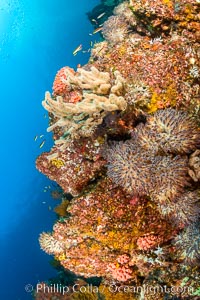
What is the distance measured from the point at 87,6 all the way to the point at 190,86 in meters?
48.6

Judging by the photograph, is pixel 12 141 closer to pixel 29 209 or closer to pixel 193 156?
pixel 29 209

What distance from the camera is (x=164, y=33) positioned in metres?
5.45

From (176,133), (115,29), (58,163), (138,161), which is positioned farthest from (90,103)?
(115,29)

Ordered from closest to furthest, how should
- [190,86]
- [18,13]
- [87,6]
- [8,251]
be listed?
[190,86] < [8,251] < [87,6] < [18,13]

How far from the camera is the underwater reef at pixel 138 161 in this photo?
4.24 metres

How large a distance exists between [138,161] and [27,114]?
6027 cm

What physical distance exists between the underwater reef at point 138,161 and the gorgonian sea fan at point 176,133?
0.01 m

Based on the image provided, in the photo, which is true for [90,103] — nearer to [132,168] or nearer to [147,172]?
[132,168]

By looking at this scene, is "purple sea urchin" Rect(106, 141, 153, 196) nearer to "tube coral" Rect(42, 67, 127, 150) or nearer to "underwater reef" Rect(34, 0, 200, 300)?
"underwater reef" Rect(34, 0, 200, 300)

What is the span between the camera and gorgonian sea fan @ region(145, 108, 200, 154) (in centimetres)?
423

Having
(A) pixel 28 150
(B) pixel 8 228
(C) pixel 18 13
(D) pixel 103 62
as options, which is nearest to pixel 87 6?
(A) pixel 28 150

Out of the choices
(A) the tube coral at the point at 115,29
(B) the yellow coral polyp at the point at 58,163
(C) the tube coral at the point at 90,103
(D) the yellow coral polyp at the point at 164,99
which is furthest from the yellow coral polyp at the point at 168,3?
(B) the yellow coral polyp at the point at 58,163

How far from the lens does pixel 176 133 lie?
4.25m

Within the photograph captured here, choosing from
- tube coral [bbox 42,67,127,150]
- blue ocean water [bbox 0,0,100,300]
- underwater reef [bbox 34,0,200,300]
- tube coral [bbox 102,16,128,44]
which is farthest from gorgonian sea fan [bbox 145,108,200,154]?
blue ocean water [bbox 0,0,100,300]
